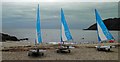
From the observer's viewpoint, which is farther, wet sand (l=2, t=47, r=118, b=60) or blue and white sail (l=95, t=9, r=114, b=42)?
blue and white sail (l=95, t=9, r=114, b=42)

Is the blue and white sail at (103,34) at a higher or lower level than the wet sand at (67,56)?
higher

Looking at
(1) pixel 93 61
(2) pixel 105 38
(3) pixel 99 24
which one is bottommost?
(1) pixel 93 61

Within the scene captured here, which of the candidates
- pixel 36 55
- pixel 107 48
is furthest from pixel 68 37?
pixel 36 55

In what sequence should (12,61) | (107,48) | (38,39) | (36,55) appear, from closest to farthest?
(12,61)
(36,55)
(38,39)
(107,48)

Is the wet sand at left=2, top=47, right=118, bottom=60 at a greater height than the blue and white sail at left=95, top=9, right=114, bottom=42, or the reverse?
the blue and white sail at left=95, top=9, right=114, bottom=42

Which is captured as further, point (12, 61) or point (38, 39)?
point (38, 39)

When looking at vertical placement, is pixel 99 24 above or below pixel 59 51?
above

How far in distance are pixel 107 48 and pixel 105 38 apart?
9.15 ft

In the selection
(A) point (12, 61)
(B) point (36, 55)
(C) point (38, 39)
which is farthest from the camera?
(C) point (38, 39)

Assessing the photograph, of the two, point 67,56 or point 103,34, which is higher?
point 103,34

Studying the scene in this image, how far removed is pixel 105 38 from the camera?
32594 mm

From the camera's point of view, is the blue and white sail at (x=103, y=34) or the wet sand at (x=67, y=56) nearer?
the wet sand at (x=67, y=56)

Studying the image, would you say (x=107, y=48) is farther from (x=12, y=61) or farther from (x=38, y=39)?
(x=12, y=61)

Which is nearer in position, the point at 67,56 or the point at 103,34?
the point at 67,56
